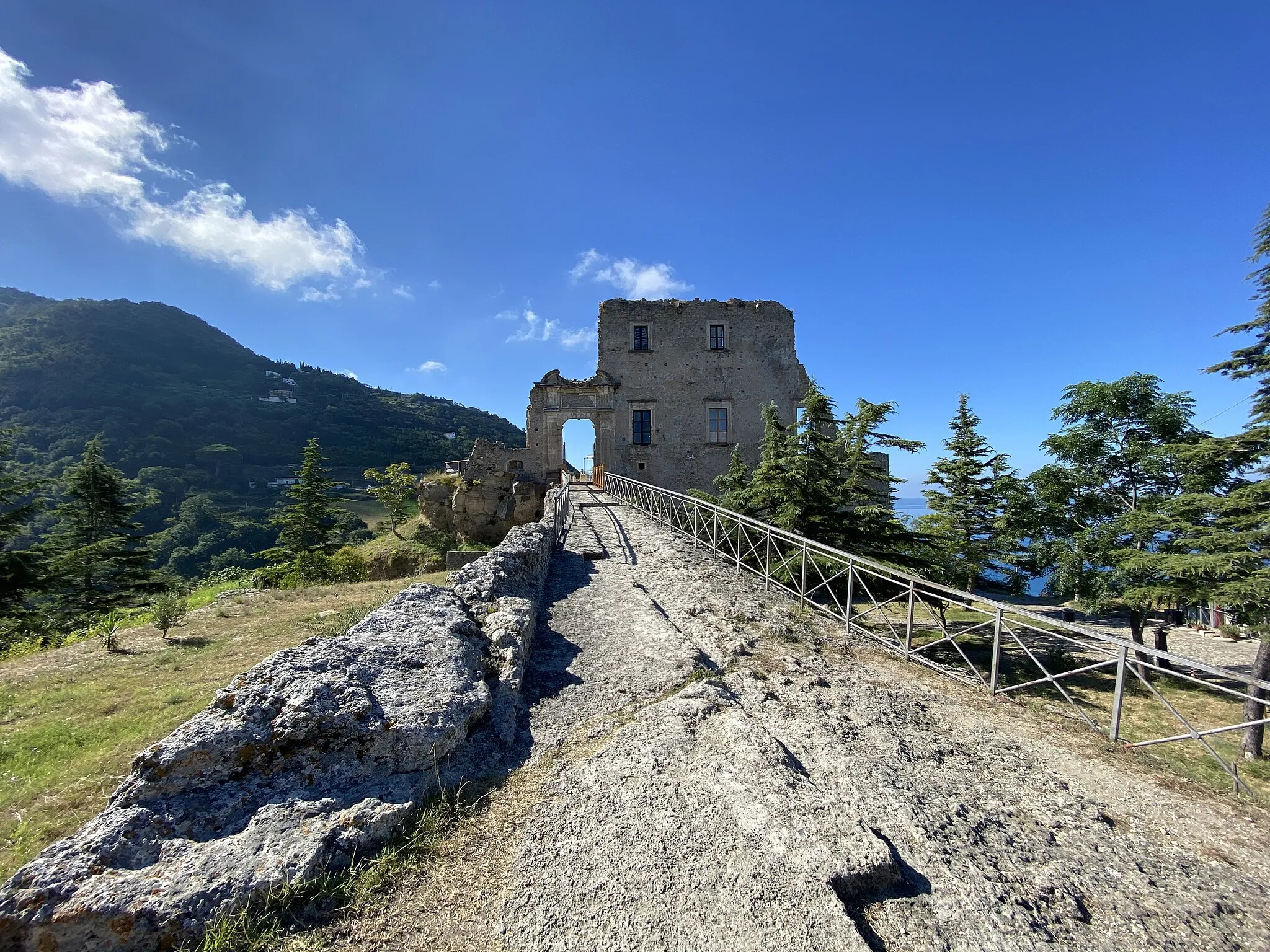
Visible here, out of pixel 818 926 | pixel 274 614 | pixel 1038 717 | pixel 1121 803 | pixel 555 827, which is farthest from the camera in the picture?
pixel 274 614

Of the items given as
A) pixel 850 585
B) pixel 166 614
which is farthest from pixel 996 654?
pixel 166 614

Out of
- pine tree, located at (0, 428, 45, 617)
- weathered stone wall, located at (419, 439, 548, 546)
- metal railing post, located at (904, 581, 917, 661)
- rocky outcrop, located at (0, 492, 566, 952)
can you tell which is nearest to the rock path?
rocky outcrop, located at (0, 492, 566, 952)

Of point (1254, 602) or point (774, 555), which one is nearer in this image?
point (1254, 602)

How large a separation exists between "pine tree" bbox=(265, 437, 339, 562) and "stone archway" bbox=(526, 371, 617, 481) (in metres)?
10.3

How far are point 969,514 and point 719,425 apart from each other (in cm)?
1246

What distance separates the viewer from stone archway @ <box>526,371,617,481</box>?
26484 millimetres

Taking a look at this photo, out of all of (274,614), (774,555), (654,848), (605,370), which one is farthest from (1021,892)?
(605,370)

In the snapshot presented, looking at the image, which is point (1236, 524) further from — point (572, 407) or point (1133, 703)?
point (572, 407)

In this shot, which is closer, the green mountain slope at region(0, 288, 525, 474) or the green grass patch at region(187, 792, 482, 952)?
the green grass patch at region(187, 792, 482, 952)

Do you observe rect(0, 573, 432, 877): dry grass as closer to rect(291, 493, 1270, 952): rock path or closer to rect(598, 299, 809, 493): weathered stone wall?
rect(291, 493, 1270, 952): rock path

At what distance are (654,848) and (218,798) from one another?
267 cm

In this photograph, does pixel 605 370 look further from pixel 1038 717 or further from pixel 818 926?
pixel 818 926

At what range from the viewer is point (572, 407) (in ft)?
87.3

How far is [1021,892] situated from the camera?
113 inches
